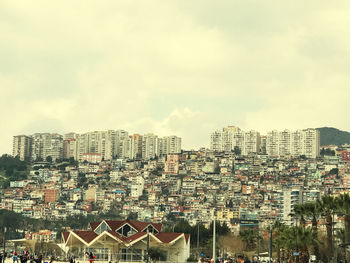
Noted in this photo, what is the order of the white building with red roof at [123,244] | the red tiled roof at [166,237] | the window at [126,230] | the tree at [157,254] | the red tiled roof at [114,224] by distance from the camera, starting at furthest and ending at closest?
the red tiled roof at [114,224] < the window at [126,230] < the red tiled roof at [166,237] < the white building with red roof at [123,244] < the tree at [157,254]

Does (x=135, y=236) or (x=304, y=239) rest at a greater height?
(x=304, y=239)

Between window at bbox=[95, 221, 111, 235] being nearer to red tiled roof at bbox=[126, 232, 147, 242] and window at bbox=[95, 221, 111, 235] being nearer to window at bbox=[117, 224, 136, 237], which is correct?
window at bbox=[117, 224, 136, 237]

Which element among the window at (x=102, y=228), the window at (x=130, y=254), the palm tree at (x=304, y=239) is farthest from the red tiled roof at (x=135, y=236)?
the palm tree at (x=304, y=239)

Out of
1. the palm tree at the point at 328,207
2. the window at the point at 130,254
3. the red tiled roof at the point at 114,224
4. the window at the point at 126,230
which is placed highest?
the palm tree at the point at 328,207

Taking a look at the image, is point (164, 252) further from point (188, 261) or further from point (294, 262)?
point (294, 262)

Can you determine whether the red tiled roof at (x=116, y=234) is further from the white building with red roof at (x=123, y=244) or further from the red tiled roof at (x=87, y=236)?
the red tiled roof at (x=87, y=236)

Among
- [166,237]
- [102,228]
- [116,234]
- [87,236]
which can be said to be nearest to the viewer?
[166,237]

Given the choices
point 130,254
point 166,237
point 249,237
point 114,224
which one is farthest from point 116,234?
point 249,237

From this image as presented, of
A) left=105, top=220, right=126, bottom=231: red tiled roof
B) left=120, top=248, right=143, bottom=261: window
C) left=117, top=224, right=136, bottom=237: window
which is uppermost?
left=105, top=220, right=126, bottom=231: red tiled roof

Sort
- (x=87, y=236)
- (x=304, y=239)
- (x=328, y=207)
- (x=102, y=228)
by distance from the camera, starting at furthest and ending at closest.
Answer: (x=102, y=228) → (x=87, y=236) → (x=328, y=207) → (x=304, y=239)

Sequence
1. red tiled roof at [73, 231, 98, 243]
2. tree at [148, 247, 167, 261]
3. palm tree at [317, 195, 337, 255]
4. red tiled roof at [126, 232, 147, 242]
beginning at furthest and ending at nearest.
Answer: red tiled roof at [73, 231, 98, 243], red tiled roof at [126, 232, 147, 242], tree at [148, 247, 167, 261], palm tree at [317, 195, 337, 255]

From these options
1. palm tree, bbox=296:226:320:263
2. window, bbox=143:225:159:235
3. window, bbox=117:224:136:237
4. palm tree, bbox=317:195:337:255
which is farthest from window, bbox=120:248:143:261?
palm tree, bbox=296:226:320:263

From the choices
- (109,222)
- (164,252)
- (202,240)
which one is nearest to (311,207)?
(164,252)

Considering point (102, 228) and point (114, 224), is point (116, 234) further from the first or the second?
point (114, 224)
